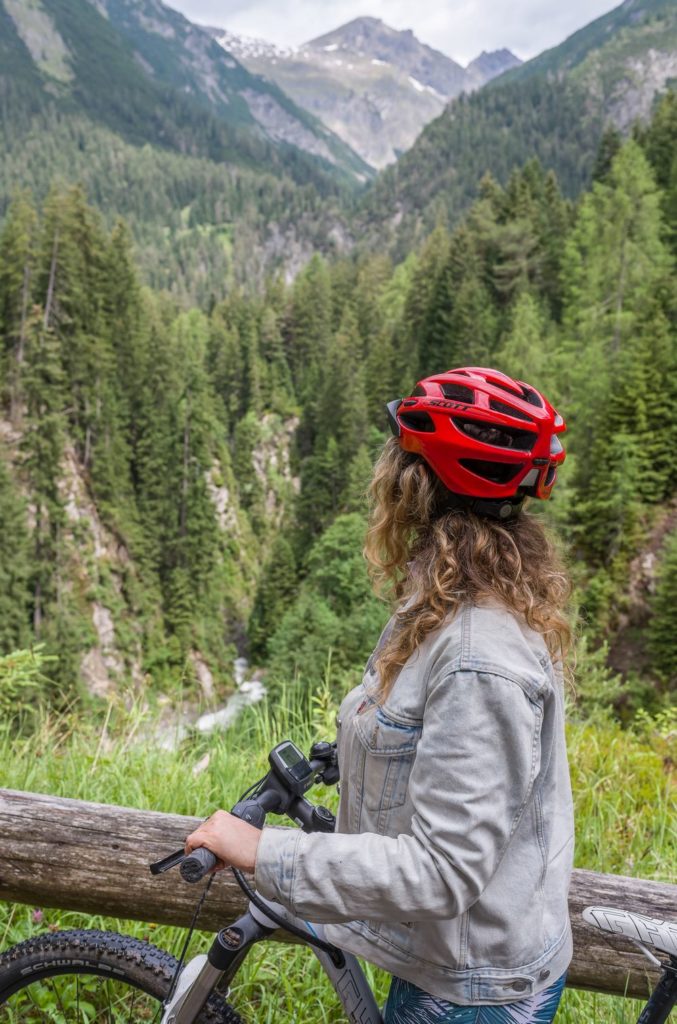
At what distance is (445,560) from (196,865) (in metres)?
0.81

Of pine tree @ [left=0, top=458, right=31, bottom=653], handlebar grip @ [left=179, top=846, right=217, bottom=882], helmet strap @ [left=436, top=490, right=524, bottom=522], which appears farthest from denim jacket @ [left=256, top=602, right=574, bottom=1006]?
pine tree @ [left=0, top=458, right=31, bottom=653]

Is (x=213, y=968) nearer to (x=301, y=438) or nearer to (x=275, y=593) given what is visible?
(x=275, y=593)

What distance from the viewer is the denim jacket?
1.33m

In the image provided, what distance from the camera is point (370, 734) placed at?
1.55 m

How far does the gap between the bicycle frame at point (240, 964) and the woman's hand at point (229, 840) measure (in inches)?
11.1

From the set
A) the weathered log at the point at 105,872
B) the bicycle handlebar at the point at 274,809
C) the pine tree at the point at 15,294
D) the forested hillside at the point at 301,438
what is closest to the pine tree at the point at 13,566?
the forested hillside at the point at 301,438


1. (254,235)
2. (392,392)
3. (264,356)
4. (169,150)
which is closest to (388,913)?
(392,392)

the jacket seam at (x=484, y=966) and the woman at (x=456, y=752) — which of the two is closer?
the woman at (x=456, y=752)

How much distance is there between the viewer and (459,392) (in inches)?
65.1

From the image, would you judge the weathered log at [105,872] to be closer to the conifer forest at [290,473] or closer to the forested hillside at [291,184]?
the conifer forest at [290,473]

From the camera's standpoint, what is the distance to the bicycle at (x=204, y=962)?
1.67 meters

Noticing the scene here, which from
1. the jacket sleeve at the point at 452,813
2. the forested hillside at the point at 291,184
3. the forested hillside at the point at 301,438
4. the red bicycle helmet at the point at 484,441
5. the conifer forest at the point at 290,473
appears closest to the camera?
the jacket sleeve at the point at 452,813

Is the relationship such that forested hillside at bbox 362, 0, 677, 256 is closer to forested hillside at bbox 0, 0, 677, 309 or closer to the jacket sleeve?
forested hillside at bbox 0, 0, 677, 309

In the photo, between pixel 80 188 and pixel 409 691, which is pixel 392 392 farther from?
pixel 409 691
